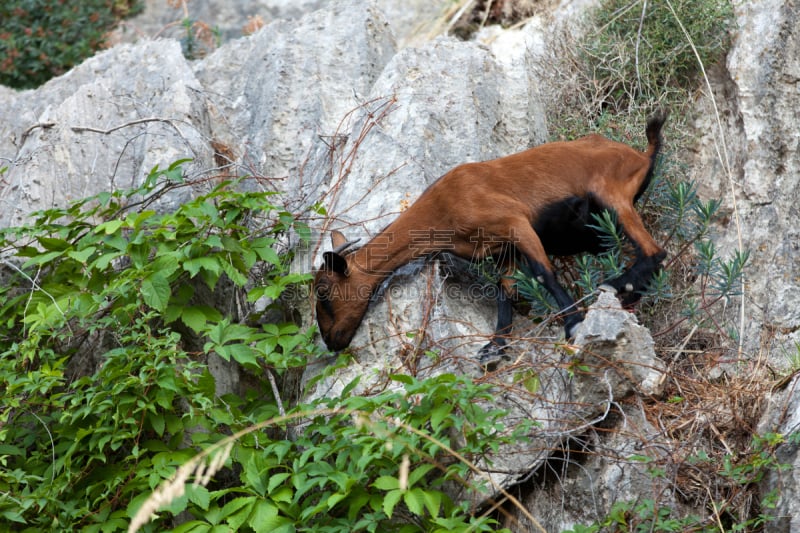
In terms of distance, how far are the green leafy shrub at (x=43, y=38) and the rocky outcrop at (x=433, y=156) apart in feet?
5.21

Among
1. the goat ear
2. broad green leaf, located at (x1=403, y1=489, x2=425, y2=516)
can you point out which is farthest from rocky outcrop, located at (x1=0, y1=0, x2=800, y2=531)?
broad green leaf, located at (x1=403, y1=489, x2=425, y2=516)

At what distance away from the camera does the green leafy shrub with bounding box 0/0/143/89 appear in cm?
959

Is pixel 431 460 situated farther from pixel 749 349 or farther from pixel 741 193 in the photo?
pixel 741 193

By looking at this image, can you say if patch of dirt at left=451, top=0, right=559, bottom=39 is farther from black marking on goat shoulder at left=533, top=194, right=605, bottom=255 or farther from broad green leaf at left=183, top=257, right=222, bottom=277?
broad green leaf at left=183, top=257, right=222, bottom=277

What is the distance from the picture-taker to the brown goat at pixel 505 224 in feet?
18.5

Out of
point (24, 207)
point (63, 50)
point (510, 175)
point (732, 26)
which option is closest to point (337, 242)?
point (510, 175)

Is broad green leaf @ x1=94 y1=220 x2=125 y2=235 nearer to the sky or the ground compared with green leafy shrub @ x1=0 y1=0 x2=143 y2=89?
nearer to the ground

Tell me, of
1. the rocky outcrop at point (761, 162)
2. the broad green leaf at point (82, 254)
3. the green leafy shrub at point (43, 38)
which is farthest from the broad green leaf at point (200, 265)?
the green leafy shrub at point (43, 38)

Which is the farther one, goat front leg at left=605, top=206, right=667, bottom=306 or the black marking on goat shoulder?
the black marking on goat shoulder

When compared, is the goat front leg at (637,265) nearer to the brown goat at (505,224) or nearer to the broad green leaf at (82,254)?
the brown goat at (505,224)

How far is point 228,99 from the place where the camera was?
7.82m

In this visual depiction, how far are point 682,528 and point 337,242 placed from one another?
9.03ft

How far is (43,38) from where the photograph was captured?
9719 mm

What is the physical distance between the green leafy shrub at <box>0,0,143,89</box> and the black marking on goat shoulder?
6.13m
